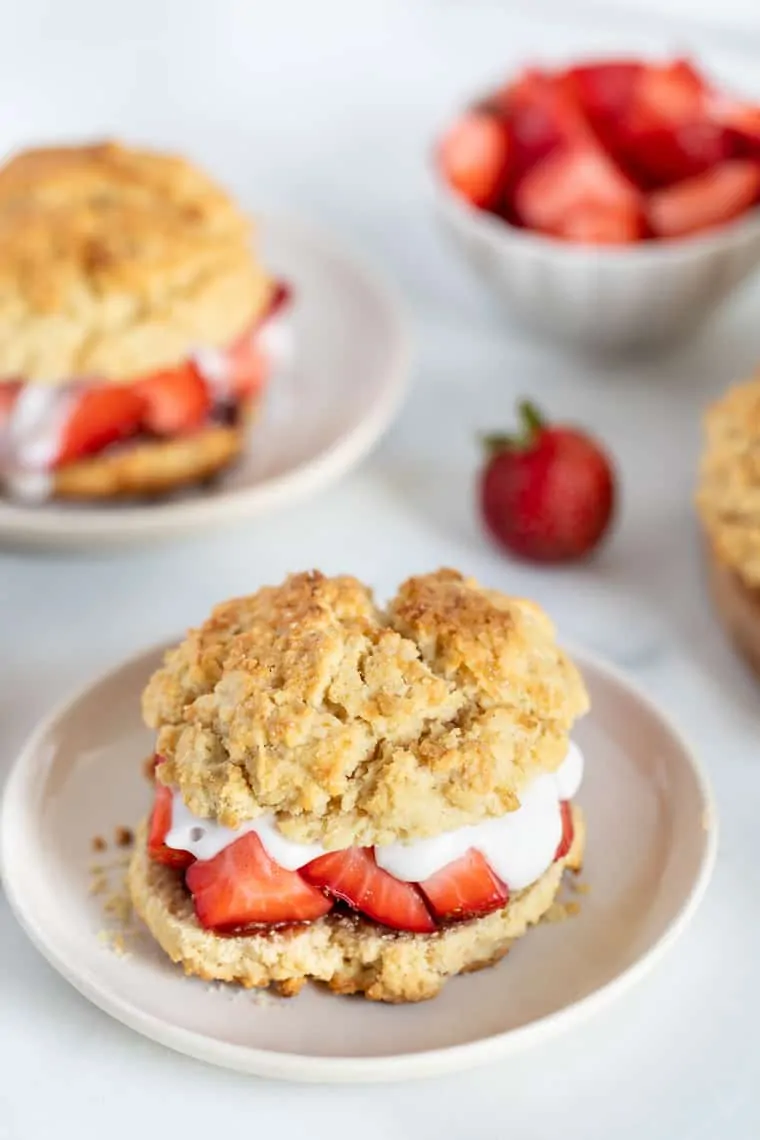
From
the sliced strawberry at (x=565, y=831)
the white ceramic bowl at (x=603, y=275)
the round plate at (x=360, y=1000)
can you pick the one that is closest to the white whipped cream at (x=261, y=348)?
the white ceramic bowl at (x=603, y=275)

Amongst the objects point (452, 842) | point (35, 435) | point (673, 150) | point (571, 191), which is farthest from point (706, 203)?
point (452, 842)

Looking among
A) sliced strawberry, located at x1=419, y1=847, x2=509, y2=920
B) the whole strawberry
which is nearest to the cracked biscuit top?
the whole strawberry

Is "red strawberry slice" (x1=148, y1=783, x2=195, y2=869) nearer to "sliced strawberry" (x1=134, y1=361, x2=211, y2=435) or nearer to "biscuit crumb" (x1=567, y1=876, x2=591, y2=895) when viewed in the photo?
"biscuit crumb" (x1=567, y1=876, x2=591, y2=895)

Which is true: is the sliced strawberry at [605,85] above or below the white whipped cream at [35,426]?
above

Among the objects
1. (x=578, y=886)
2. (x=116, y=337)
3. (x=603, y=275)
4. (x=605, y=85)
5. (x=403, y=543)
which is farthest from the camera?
(x=605, y=85)

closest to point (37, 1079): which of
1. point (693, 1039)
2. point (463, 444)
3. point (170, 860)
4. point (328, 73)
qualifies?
point (170, 860)

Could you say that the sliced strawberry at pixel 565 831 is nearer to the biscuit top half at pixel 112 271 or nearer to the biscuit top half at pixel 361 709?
the biscuit top half at pixel 361 709

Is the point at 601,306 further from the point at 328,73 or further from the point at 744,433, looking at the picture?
the point at 328,73

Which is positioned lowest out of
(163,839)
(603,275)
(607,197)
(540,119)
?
(163,839)

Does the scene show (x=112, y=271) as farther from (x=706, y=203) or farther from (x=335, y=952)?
(x=335, y=952)
